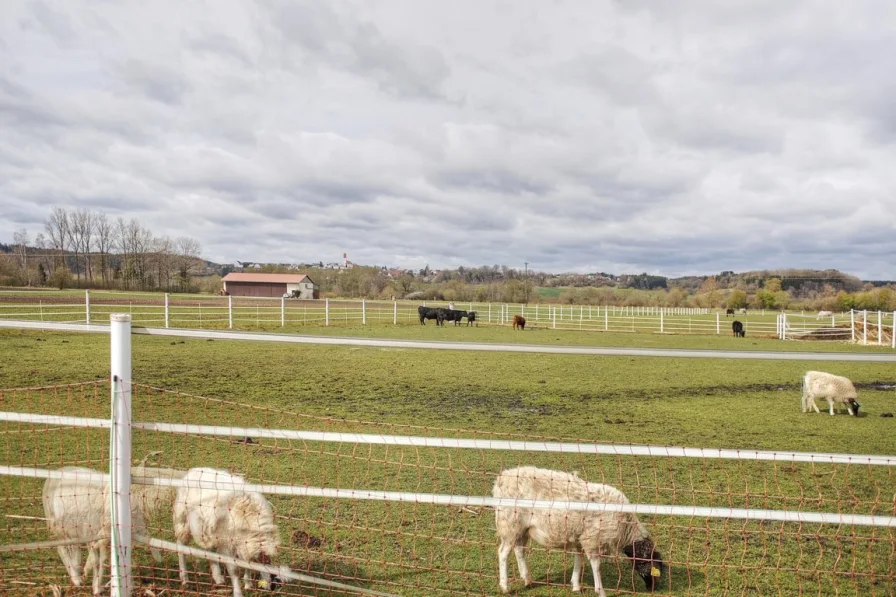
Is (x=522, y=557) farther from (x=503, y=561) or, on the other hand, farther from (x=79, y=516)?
(x=79, y=516)

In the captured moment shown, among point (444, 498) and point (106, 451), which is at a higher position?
point (444, 498)

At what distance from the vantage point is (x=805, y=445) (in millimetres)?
8242

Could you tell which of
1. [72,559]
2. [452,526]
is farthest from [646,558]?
[72,559]

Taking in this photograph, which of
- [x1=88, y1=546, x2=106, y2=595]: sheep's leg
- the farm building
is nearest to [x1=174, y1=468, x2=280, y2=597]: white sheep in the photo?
[x1=88, y1=546, x2=106, y2=595]: sheep's leg

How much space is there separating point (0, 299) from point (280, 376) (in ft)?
102

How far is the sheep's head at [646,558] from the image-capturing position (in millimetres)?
4025

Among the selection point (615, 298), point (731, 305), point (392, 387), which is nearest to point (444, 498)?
point (392, 387)

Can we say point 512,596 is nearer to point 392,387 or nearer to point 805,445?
point 805,445

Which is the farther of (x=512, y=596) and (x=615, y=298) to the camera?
(x=615, y=298)

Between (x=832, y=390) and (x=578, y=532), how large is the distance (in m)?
9.02

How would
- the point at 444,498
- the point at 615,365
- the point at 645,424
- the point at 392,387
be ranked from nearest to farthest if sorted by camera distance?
1. the point at 444,498
2. the point at 645,424
3. the point at 392,387
4. the point at 615,365

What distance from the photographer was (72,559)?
3.71 m

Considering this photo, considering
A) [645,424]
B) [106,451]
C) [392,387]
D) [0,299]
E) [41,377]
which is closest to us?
[106,451]

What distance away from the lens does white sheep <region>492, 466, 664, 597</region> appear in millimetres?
3955
